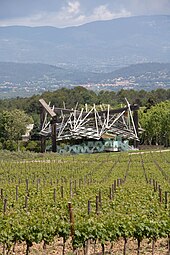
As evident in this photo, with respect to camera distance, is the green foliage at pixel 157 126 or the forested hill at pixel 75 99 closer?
the green foliage at pixel 157 126

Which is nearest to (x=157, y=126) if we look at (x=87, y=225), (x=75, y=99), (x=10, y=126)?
(x=10, y=126)

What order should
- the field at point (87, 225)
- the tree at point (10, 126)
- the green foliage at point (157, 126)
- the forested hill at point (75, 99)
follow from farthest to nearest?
the forested hill at point (75, 99)
the tree at point (10, 126)
the green foliage at point (157, 126)
the field at point (87, 225)

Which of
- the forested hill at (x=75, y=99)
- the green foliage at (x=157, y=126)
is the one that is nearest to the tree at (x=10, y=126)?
the green foliage at (x=157, y=126)

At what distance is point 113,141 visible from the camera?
67.4 metres

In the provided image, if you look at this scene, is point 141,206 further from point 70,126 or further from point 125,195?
point 70,126

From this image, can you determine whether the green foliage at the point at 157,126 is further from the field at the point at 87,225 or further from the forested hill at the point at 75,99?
the field at the point at 87,225

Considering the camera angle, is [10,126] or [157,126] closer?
[157,126]

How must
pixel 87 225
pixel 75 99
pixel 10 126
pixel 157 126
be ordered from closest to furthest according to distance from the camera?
pixel 87 225
pixel 157 126
pixel 10 126
pixel 75 99

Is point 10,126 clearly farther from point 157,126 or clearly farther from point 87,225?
point 87,225

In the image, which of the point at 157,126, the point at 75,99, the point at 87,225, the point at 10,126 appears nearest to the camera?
the point at 87,225

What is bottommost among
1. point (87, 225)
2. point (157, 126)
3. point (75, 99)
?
point (87, 225)

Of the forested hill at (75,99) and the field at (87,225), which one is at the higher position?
Answer: the forested hill at (75,99)

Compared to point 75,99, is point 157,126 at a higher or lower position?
lower

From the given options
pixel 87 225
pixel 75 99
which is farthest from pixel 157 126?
pixel 87 225
